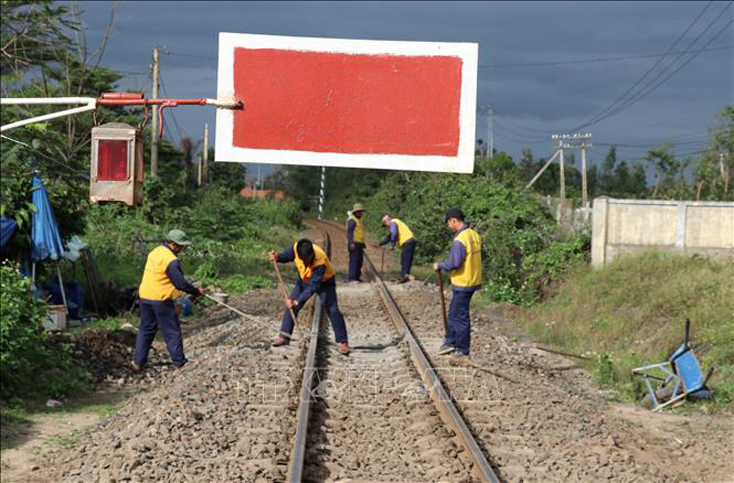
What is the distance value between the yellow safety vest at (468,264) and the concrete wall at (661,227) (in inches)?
282

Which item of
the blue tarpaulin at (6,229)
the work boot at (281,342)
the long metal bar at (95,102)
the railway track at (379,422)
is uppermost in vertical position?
the long metal bar at (95,102)

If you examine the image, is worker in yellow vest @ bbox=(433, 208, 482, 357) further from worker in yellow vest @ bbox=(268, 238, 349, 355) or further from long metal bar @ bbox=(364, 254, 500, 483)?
worker in yellow vest @ bbox=(268, 238, 349, 355)

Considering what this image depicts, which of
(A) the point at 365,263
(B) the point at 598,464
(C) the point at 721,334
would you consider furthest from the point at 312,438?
(A) the point at 365,263

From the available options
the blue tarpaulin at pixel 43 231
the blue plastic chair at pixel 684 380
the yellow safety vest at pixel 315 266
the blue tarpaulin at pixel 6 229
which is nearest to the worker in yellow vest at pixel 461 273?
the yellow safety vest at pixel 315 266

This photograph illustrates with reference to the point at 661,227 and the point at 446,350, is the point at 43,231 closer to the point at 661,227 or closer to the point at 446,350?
the point at 446,350

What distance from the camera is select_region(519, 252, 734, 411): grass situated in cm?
1208

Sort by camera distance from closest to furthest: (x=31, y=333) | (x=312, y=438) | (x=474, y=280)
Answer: (x=312, y=438), (x=31, y=333), (x=474, y=280)

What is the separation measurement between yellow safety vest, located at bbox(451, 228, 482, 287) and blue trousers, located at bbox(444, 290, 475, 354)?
0.13 m

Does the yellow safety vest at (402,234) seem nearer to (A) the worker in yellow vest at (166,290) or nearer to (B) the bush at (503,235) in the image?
(B) the bush at (503,235)

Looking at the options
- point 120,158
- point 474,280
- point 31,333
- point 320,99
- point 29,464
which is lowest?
point 29,464

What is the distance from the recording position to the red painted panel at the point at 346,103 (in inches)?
289

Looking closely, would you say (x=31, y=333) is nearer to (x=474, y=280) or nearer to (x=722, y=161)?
(x=474, y=280)

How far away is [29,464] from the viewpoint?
816 cm

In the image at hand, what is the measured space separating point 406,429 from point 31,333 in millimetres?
4559
